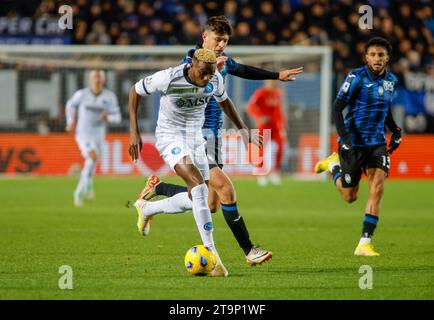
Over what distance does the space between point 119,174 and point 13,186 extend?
3.93 meters

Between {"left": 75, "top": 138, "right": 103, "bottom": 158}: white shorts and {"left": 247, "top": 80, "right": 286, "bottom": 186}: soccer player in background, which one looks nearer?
{"left": 75, "top": 138, "right": 103, "bottom": 158}: white shorts

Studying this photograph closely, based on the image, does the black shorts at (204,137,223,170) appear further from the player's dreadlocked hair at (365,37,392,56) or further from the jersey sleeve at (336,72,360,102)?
the player's dreadlocked hair at (365,37,392,56)

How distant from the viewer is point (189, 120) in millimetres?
8781

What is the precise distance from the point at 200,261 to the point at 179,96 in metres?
1.51

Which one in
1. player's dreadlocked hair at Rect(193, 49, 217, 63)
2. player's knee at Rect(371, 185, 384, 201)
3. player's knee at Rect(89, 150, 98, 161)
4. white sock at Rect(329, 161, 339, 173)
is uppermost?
player's dreadlocked hair at Rect(193, 49, 217, 63)

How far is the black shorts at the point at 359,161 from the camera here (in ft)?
33.8

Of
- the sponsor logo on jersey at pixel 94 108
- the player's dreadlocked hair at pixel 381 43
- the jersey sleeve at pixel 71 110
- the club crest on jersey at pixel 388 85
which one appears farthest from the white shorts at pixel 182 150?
the sponsor logo on jersey at pixel 94 108

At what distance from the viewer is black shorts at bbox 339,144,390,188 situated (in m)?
10.3

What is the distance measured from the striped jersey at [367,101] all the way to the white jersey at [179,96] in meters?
1.92

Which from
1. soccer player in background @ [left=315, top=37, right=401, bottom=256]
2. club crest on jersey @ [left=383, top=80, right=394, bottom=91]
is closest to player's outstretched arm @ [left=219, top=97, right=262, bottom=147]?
soccer player in background @ [left=315, top=37, right=401, bottom=256]

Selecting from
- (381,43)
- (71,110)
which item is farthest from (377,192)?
(71,110)

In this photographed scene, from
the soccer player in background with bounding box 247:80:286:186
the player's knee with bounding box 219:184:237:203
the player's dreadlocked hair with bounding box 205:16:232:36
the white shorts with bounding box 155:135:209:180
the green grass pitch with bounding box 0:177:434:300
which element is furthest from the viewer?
the soccer player in background with bounding box 247:80:286:186

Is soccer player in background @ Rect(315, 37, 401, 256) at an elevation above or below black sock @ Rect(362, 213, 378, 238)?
above
